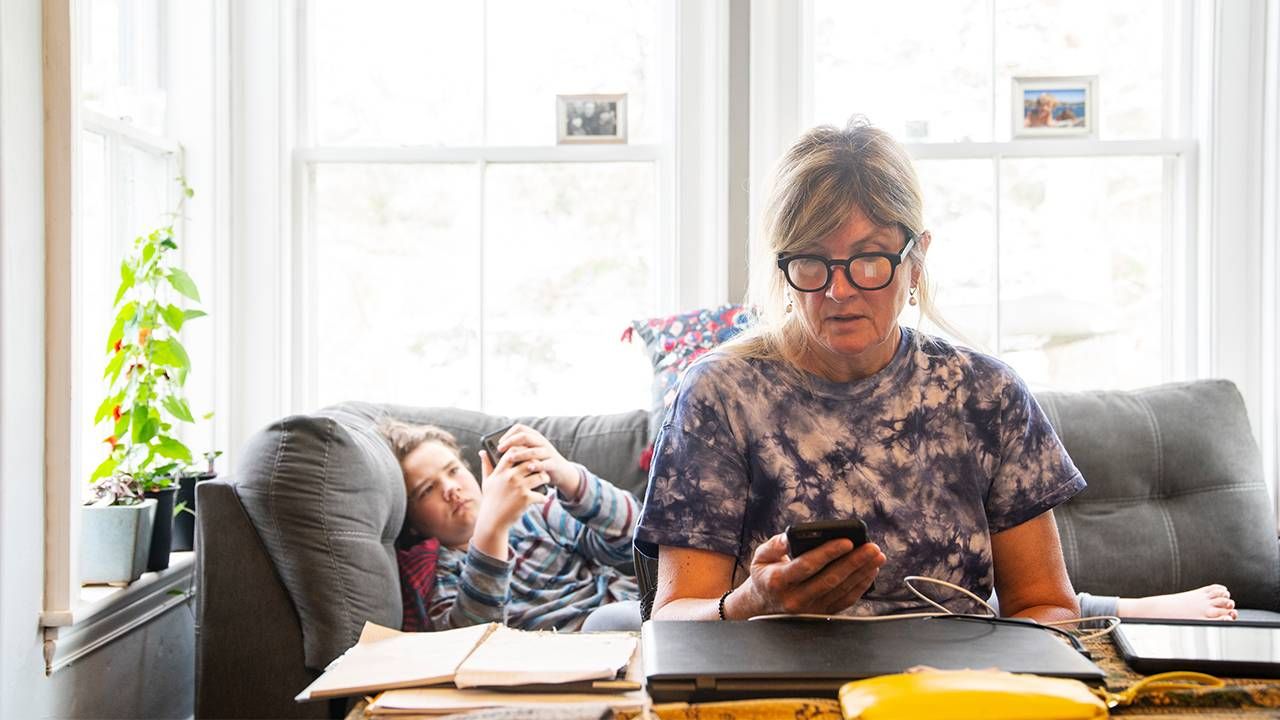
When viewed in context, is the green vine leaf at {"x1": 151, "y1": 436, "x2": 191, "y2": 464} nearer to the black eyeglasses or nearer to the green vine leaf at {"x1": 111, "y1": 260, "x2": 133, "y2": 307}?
the green vine leaf at {"x1": 111, "y1": 260, "x2": 133, "y2": 307}

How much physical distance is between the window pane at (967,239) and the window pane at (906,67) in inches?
4.1

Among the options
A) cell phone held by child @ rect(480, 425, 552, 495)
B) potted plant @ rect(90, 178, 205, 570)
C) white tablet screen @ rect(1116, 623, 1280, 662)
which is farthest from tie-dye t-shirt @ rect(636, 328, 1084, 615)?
potted plant @ rect(90, 178, 205, 570)

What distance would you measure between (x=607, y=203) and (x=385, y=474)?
4.10 feet

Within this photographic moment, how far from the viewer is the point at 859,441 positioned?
1531 millimetres

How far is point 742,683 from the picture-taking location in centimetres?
85

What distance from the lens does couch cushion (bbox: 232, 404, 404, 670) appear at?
1.97m

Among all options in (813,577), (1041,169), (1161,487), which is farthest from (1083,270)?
(813,577)

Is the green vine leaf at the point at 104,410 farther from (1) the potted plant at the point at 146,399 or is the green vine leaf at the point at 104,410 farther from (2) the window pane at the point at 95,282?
(2) the window pane at the point at 95,282

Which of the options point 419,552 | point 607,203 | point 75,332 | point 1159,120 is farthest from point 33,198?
point 1159,120

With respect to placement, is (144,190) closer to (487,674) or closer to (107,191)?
(107,191)

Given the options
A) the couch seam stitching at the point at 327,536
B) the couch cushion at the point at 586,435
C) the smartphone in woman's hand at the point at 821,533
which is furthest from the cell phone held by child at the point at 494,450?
the smartphone in woman's hand at the point at 821,533

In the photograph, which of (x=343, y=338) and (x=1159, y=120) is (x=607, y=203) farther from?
(x=1159, y=120)

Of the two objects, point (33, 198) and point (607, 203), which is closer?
point (33, 198)

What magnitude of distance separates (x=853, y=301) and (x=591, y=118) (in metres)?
1.76
